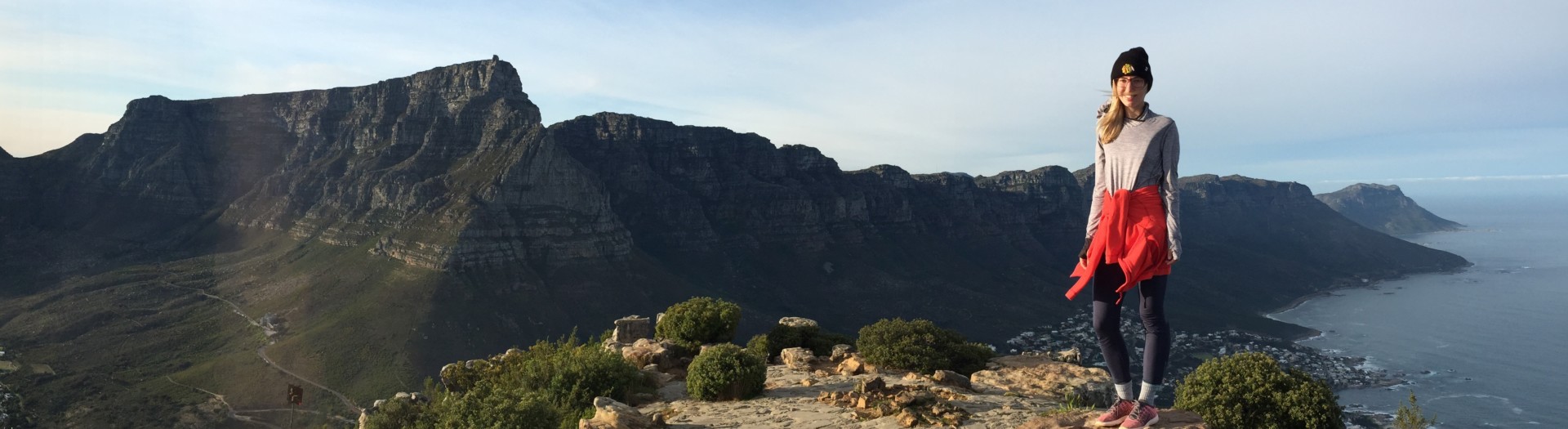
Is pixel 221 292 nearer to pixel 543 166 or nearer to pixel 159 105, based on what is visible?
pixel 543 166

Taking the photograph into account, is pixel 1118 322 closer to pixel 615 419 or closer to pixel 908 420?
pixel 908 420

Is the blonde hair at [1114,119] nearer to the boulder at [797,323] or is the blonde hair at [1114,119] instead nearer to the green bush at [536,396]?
the green bush at [536,396]

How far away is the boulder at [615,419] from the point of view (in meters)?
11.5

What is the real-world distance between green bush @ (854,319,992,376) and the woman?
9876mm

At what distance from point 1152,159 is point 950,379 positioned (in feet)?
29.9

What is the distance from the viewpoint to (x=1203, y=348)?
343ft

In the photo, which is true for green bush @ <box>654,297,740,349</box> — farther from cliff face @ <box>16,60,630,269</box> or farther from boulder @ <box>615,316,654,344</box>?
cliff face @ <box>16,60,630,269</box>

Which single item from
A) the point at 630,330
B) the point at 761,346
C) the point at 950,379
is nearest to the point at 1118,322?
the point at 950,379

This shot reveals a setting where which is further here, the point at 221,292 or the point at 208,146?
the point at 208,146

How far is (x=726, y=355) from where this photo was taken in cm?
1483

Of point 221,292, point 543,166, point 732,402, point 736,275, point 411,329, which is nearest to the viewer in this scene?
point 732,402

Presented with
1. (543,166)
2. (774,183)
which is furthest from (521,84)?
(774,183)

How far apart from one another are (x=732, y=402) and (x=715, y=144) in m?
154

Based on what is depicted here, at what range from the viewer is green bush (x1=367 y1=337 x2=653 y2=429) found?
12555 mm
